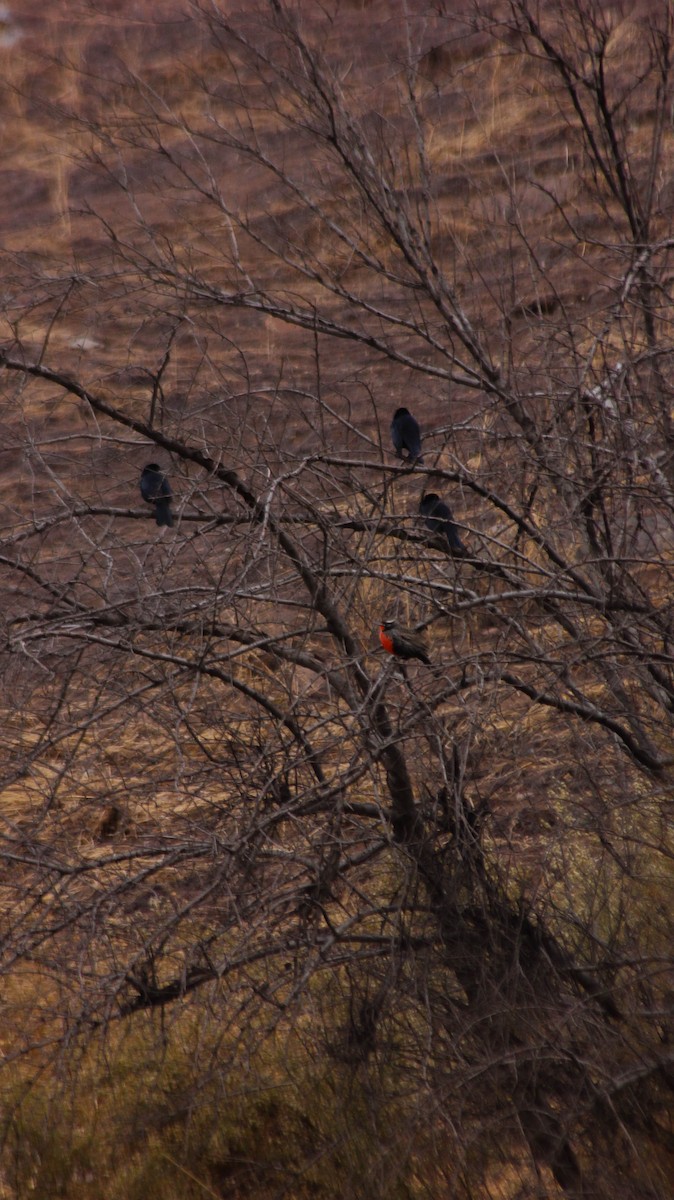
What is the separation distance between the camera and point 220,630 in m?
4.29

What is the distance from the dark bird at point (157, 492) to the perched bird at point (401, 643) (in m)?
0.85

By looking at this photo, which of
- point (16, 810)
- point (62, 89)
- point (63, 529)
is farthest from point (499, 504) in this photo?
point (62, 89)

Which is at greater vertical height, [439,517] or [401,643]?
[439,517]

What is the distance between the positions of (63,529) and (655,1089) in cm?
311

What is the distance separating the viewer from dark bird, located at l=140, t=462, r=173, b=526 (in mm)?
4652

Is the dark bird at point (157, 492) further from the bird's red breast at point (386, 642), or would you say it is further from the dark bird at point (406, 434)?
the dark bird at point (406, 434)

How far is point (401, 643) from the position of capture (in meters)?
4.33

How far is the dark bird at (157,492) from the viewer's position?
465 cm

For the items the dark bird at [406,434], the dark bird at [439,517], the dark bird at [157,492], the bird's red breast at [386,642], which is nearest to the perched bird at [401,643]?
the bird's red breast at [386,642]

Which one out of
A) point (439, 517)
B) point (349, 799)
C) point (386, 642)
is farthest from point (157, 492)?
point (349, 799)

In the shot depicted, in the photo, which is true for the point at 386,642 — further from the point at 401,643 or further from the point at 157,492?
the point at 157,492

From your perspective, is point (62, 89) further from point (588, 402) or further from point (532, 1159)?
point (532, 1159)

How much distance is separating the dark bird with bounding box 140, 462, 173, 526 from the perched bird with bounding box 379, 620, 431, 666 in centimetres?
85

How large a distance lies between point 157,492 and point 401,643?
57.3 inches
